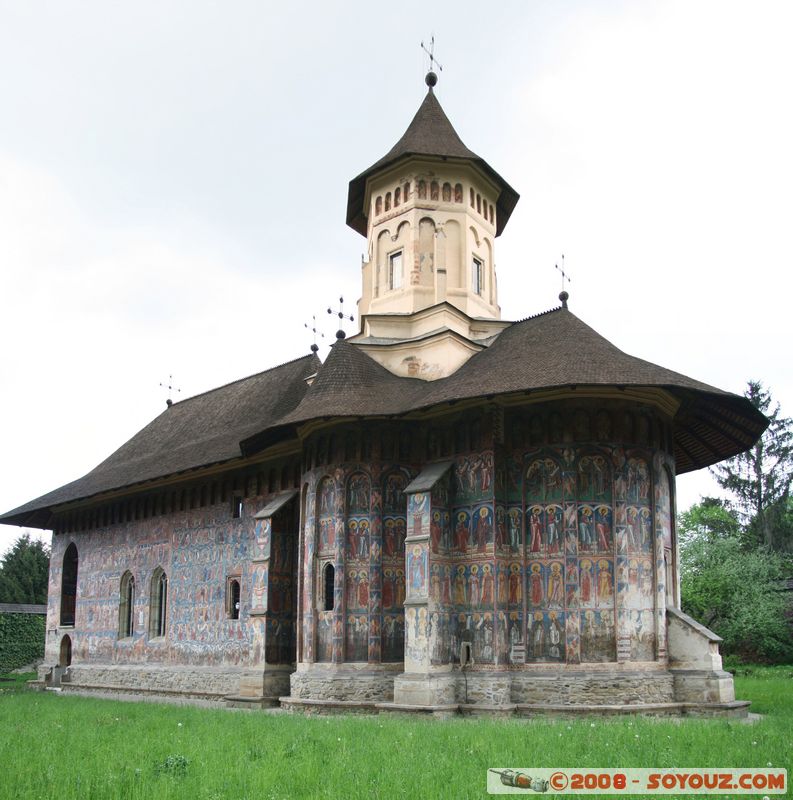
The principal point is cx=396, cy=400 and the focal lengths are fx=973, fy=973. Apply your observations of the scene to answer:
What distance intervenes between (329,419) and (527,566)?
4.67 meters

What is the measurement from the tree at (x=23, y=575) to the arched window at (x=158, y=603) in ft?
62.0

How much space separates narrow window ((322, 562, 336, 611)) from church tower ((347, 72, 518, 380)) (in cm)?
484

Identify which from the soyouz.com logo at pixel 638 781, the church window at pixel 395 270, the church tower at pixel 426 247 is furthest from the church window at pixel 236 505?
the soyouz.com logo at pixel 638 781

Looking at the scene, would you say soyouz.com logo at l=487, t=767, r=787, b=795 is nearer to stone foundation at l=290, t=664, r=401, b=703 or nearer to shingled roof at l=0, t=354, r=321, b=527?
stone foundation at l=290, t=664, r=401, b=703

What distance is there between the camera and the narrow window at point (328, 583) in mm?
19234

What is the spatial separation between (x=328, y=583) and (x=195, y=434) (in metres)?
10.1

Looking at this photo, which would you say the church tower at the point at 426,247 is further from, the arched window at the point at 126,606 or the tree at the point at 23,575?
the tree at the point at 23,575

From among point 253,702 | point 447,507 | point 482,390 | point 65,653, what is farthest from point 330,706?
point 65,653

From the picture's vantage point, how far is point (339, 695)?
1823cm

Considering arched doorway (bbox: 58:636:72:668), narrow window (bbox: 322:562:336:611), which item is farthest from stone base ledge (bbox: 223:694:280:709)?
arched doorway (bbox: 58:636:72:668)

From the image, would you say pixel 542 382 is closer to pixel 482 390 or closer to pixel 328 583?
pixel 482 390

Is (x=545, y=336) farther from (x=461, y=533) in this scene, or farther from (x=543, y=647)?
(x=543, y=647)

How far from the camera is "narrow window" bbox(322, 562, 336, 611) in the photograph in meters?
19.2

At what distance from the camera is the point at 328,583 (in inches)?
764
